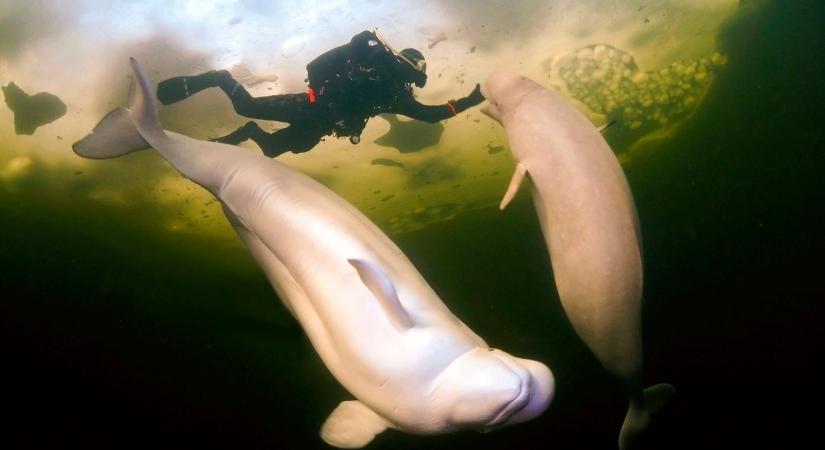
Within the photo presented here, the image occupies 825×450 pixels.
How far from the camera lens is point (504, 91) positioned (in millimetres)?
5285

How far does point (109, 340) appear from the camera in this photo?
41.8ft

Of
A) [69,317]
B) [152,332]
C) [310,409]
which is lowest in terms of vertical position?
[310,409]

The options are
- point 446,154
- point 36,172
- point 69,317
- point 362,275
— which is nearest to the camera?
point 362,275

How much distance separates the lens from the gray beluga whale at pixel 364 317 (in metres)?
2.91

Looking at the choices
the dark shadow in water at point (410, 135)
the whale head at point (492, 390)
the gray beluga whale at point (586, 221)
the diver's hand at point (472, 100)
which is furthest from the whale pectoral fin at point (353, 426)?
the dark shadow in water at point (410, 135)

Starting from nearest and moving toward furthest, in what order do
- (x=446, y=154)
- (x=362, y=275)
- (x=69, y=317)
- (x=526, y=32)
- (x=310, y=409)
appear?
(x=362, y=275), (x=526, y=32), (x=446, y=154), (x=69, y=317), (x=310, y=409)

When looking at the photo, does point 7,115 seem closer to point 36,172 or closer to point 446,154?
point 36,172

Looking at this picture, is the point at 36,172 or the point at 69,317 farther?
the point at 69,317

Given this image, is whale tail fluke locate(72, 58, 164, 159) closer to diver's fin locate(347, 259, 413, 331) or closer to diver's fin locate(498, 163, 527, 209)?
diver's fin locate(347, 259, 413, 331)

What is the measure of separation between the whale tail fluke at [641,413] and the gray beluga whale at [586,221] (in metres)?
0.88

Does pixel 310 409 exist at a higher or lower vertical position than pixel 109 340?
lower

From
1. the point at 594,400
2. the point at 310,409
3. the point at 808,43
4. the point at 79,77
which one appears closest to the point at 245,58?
the point at 79,77

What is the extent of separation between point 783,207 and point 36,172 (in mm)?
24364

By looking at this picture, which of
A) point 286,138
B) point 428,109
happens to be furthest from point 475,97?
point 286,138
